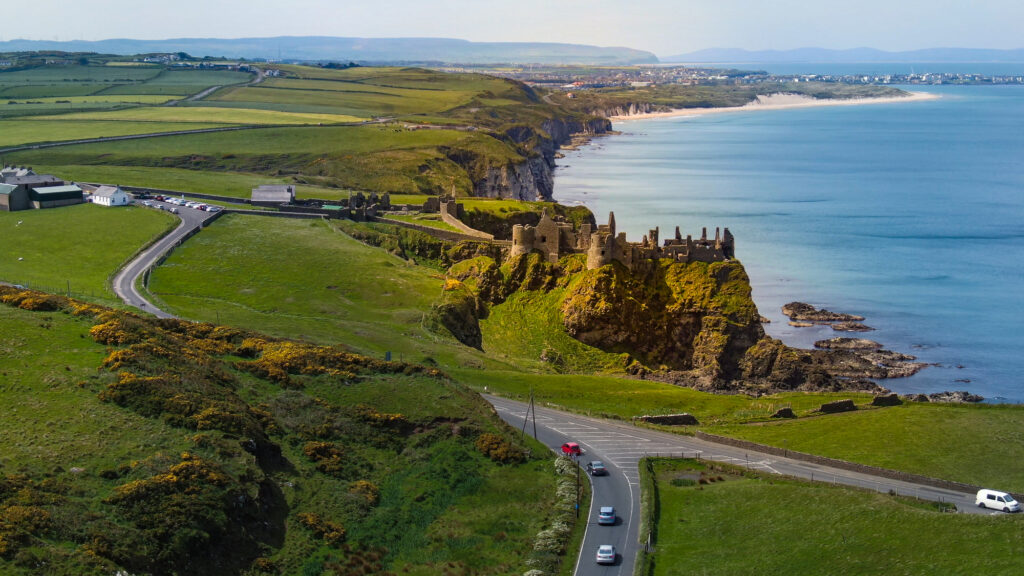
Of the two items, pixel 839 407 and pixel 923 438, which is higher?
pixel 923 438

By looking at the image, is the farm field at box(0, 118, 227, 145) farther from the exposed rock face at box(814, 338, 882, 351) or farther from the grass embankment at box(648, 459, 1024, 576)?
the grass embankment at box(648, 459, 1024, 576)

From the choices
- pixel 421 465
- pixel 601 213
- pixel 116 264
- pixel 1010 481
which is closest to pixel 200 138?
pixel 601 213

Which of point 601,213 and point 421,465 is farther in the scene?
point 601,213

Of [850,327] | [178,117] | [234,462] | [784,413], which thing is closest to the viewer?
[234,462]

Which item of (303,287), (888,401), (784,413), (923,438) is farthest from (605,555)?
(303,287)

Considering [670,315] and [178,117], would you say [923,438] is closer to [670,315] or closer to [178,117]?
[670,315]

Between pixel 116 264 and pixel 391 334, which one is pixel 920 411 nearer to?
pixel 391 334

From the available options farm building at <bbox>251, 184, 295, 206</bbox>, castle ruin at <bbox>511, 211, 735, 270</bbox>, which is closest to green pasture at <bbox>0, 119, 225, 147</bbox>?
farm building at <bbox>251, 184, 295, 206</bbox>
